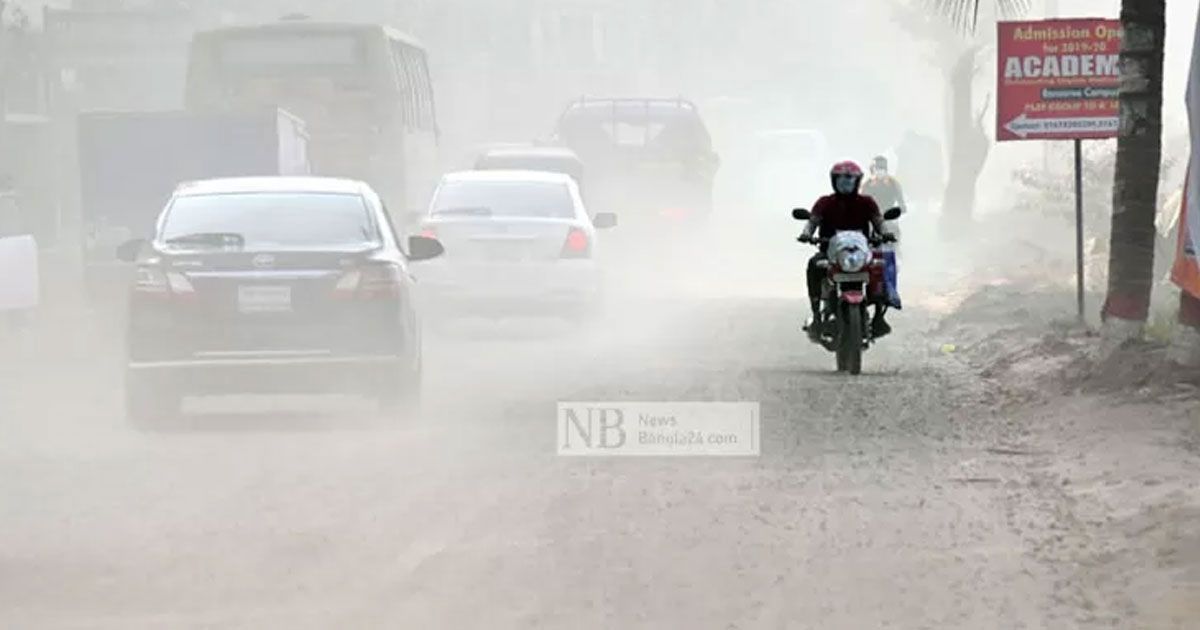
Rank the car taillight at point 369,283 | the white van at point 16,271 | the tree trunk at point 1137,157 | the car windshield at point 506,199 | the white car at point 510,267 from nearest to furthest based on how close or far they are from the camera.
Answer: the car taillight at point 369,283 < the tree trunk at point 1137,157 < the white car at point 510,267 < the car windshield at point 506,199 < the white van at point 16,271

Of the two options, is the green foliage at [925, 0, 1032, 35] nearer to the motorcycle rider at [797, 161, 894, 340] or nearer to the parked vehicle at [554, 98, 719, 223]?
the motorcycle rider at [797, 161, 894, 340]

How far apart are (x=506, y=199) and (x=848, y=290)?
7493 mm

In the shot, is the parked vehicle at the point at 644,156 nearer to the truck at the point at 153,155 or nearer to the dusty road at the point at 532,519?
the truck at the point at 153,155

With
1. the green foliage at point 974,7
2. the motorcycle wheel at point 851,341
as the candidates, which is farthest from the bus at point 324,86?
the motorcycle wheel at point 851,341

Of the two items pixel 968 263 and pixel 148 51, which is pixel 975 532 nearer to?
pixel 968 263

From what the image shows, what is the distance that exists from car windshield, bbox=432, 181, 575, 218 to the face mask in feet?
22.2

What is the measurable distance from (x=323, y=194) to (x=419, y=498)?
A: 501cm

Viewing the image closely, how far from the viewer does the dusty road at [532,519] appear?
962 cm

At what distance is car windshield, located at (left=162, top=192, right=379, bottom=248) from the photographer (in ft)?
54.8

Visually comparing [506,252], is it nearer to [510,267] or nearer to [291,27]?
[510,267]

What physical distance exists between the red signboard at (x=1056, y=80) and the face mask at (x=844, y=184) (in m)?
3.15

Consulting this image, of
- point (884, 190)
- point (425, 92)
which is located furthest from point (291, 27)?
point (884, 190)

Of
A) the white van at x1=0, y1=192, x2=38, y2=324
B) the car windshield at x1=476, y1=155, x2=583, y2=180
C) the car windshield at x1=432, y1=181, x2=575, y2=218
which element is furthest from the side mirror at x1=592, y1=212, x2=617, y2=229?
the car windshield at x1=476, y1=155, x2=583, y2=180

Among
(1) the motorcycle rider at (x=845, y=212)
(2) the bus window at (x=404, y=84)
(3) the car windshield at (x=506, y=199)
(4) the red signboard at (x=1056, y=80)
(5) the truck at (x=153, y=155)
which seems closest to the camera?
(1) the motorcycle rider at (x=845, y=212)
